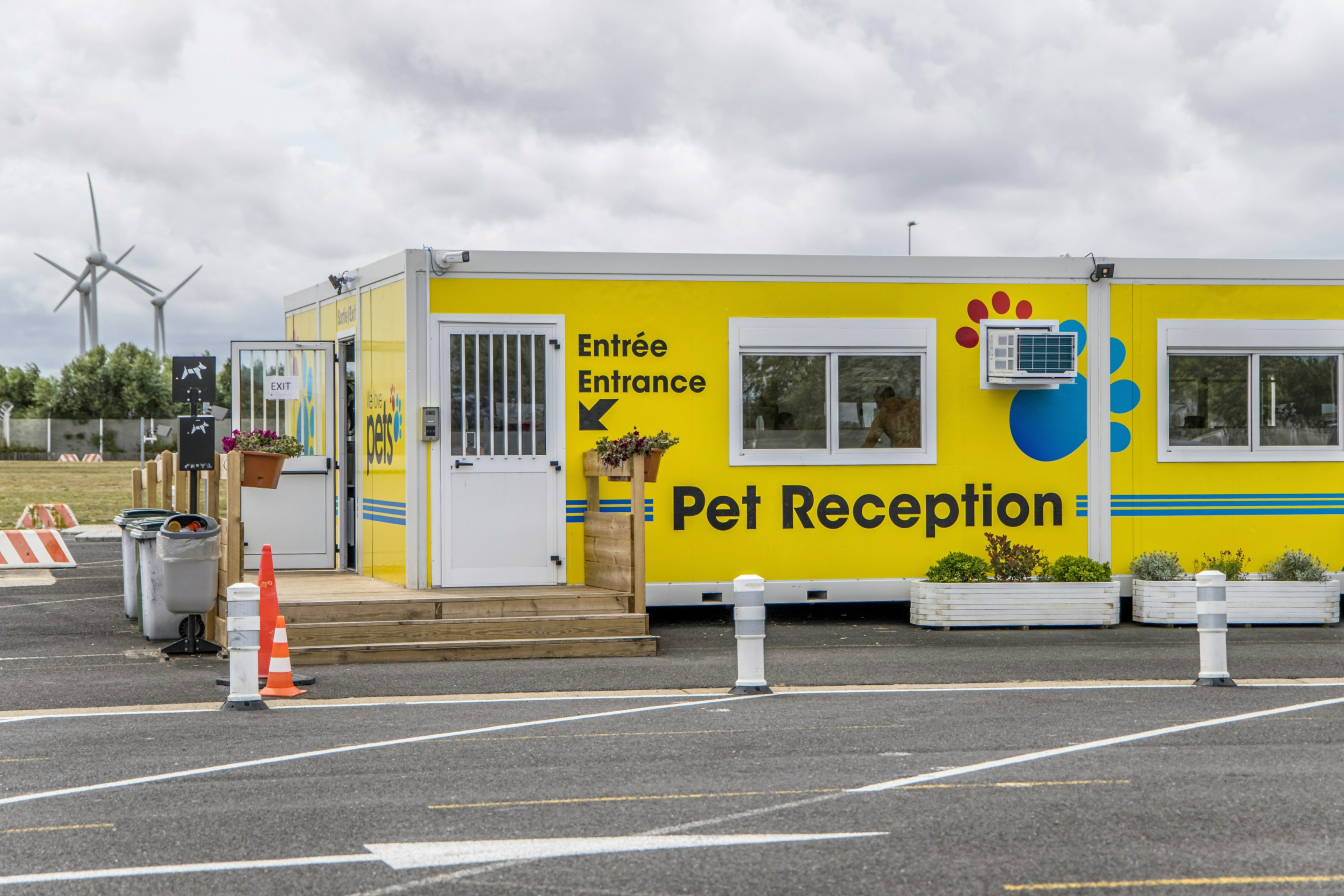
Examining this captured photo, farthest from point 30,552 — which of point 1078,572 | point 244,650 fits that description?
point 1078,572

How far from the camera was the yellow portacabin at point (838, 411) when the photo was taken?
1247 cm

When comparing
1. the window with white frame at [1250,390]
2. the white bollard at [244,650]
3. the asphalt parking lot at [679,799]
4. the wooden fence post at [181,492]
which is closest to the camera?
the asphalt parking lot at [679,799]

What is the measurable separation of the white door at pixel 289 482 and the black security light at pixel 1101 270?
7.48 meters

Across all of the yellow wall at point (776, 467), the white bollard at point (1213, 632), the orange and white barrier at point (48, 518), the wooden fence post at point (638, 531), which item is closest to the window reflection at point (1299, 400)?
the yellow wall at point (776, 467)

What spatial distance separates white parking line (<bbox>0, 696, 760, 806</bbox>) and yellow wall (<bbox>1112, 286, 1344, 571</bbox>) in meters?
5.93

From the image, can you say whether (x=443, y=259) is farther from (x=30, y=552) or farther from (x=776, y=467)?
(x=30, y=552)

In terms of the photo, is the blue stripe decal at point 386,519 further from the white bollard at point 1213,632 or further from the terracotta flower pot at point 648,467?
the white bollard at point 1213,632

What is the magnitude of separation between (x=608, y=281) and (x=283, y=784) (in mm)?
6984

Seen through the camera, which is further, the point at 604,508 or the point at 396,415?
the point at 604,508

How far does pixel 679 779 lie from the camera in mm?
6828

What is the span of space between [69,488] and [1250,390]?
109 ft

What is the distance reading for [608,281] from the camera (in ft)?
42.1

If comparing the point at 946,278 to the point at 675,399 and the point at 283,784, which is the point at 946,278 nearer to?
the point at 675,399

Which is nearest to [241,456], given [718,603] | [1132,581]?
[718,603]
